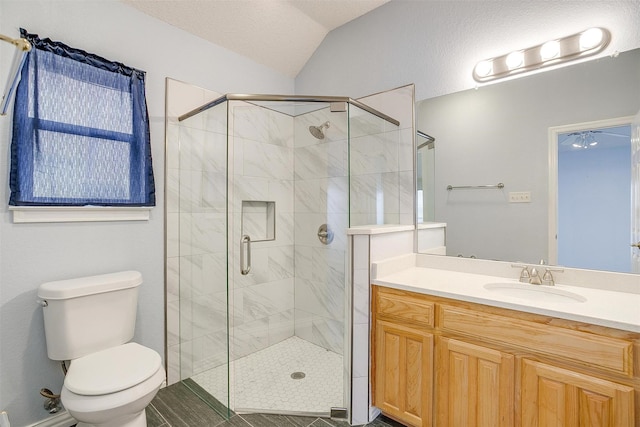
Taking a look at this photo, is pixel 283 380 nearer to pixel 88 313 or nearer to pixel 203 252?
pixel 203 252

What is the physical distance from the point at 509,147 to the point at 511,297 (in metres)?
0.86

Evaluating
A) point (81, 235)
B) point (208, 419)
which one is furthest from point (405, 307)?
point (81, 235)

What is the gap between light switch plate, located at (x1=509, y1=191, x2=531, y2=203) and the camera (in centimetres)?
177

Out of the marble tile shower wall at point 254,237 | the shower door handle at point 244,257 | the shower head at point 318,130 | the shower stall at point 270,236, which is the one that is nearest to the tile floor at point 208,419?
the shower stall at point 270,236

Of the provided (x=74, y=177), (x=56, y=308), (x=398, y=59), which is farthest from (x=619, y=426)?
(x=74, y=177)

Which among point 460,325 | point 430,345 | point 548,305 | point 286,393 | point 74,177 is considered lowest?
point 286,393

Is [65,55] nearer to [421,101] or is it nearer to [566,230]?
[421,101]

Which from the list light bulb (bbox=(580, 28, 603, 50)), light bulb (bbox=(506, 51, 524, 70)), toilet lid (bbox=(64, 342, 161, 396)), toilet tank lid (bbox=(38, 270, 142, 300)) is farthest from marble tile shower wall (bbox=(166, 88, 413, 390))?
light bulb (bbox=(580, 28, 603, 50))

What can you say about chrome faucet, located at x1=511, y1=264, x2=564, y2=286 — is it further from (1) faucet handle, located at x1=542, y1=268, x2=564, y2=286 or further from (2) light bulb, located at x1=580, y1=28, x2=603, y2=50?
(2) light bulb, located at x1=580, y1=28, x2=603, y2=50

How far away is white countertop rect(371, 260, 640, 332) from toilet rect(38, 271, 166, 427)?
4.18 ft

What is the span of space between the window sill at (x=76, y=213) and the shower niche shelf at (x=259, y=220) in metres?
0.63

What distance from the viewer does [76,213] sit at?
1.77 m

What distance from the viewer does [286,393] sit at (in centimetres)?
202

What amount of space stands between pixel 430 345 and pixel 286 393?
3.39 feet
